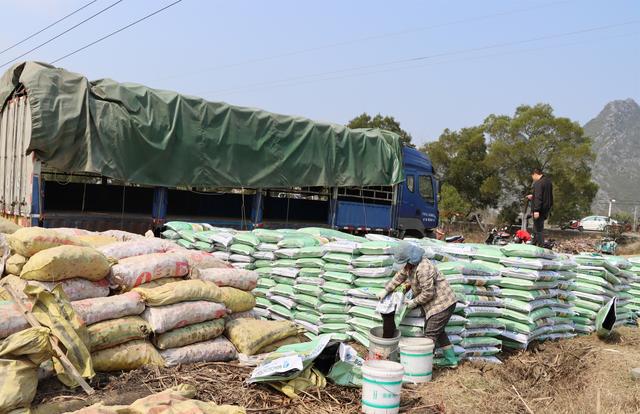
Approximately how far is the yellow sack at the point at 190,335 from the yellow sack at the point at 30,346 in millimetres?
1101

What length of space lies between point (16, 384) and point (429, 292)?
10.8ft

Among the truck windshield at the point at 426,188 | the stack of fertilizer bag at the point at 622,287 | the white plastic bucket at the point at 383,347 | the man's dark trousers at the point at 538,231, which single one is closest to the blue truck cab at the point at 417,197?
the truck windshield at the point at 426,188

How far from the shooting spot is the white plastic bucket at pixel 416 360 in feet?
14.9

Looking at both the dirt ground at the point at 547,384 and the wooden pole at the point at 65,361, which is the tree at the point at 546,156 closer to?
the dirt ground at the point at 547,384

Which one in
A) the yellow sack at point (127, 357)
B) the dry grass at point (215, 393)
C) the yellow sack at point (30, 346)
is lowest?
the dry grass at point (215, 393)

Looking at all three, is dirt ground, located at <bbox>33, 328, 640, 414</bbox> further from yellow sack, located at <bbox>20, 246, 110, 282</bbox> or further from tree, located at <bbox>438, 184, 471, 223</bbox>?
tree, located at <bbox>438, 184, 471, 223</bbox>

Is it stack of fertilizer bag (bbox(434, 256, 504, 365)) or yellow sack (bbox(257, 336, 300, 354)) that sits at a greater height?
stack of fertilizer bag (bbox(434, 256, 504, 365))

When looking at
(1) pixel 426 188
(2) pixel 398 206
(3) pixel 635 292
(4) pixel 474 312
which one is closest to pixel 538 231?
(3) pixel 635 292

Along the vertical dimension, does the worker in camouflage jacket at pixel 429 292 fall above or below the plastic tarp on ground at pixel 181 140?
below

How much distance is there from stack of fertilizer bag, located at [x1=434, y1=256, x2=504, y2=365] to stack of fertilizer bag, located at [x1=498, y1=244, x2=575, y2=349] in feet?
0.67

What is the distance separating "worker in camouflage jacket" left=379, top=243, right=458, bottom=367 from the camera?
4848mm

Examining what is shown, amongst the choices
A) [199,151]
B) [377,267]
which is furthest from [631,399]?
[199,151]

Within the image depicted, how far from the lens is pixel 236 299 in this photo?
5129 mm

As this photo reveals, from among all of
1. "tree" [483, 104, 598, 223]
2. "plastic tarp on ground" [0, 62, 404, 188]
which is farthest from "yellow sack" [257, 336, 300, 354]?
"tree" [483, 104, 598, 223]
